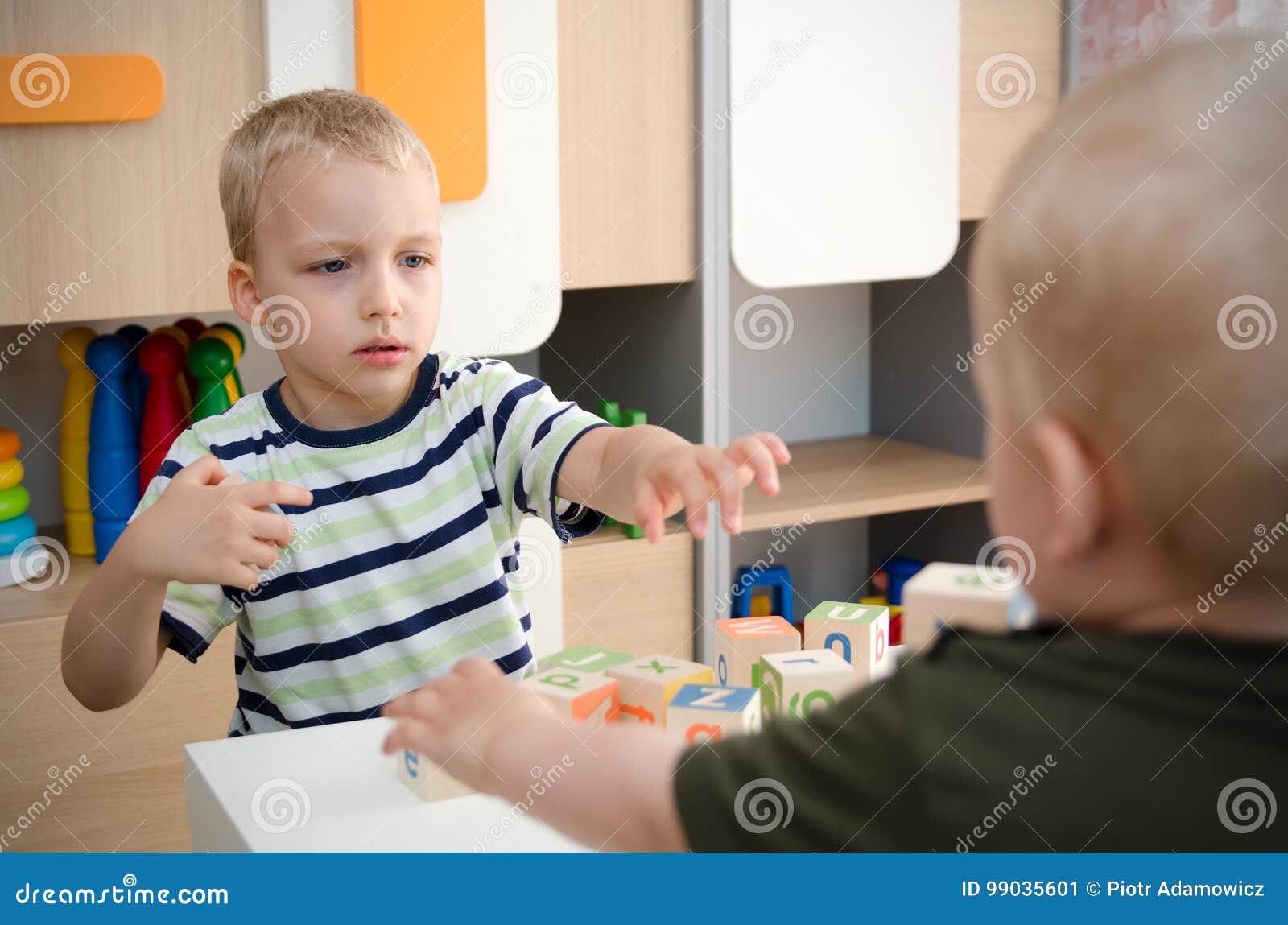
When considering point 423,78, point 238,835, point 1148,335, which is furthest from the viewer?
point 423,78

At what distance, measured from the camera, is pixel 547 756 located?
0.52 metres

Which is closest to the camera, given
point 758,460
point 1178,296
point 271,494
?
point 1178,296

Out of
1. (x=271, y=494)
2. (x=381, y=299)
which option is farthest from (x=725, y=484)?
(x=381, y=299)

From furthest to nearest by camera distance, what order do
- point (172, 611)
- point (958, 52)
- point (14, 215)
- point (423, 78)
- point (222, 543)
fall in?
1. point (958, 52)
2. point (423, 78)
3. point (14, 215)
4. point (172, 611)
5. point (222, 543)

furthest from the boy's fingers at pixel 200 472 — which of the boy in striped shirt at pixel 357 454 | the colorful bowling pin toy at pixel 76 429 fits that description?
the colorful bowling pin toy at pixel 76 429

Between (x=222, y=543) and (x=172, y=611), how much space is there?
226mm

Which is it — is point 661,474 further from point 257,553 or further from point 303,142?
point 303,142

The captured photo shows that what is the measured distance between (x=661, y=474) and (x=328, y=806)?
268 mm

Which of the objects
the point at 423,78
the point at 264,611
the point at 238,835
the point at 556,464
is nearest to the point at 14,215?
the point at 423,78

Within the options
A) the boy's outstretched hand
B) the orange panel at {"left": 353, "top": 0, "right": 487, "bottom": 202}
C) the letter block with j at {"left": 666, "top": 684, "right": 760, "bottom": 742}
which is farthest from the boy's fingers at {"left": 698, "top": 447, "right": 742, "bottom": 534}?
the orange panel at {"left": 353, "top": 0, "right": 487, "bottom": 202}

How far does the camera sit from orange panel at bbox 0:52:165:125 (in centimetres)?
145

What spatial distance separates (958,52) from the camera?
1962 mm

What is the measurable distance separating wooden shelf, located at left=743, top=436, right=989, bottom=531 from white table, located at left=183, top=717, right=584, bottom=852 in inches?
45.8
